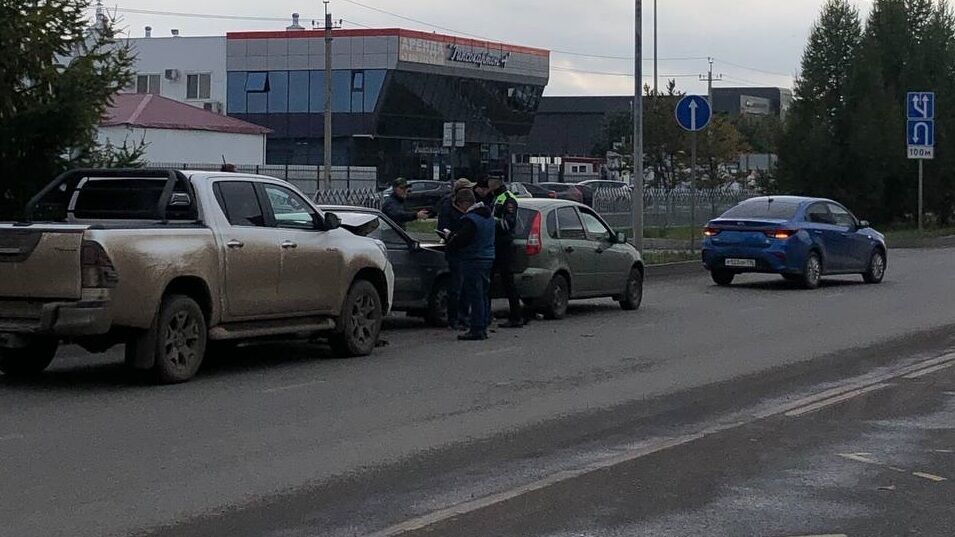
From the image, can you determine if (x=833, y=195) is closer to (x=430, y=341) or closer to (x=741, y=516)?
(x=430, y=341)

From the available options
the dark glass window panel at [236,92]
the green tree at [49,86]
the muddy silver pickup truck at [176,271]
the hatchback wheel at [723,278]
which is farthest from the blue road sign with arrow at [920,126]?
the dark glass window panel at [236,92]

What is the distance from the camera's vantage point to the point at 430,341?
16094 mm

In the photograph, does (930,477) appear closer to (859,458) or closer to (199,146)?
(859,458)

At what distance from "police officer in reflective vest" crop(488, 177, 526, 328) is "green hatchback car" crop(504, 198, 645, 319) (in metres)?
0.53

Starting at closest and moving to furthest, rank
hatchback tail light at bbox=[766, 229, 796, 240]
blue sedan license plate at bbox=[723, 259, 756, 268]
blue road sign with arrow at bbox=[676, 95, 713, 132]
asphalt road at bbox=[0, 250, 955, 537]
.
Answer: asphalt road at bbox=[0, 250, 955, 537]
hatchback tail light at bbox=[766, 229, 796, 240]
blue sedan license plate at bbox=[723, 259, 756, 268]
blue road sign with arrow at bbox=[676, 95, 713, 132]

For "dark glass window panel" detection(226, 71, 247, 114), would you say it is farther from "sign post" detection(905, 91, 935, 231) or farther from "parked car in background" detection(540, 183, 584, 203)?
"sign post" detection(905, 91, 935, 231)

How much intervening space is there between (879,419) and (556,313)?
7.96 m

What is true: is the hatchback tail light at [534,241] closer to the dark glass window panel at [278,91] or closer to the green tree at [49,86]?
the green tree at [49,86]

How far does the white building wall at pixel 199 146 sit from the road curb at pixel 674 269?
26.9 metres

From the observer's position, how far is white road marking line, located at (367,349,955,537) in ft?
23.9

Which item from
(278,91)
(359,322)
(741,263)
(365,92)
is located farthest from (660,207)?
(278,91)

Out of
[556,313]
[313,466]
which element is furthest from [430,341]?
[313,466]

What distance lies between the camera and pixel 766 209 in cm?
2436

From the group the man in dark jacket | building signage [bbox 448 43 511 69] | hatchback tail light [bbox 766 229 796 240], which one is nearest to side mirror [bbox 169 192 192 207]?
the man in dark jacket
